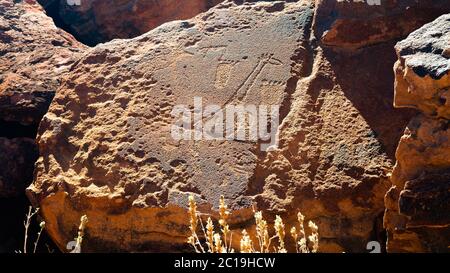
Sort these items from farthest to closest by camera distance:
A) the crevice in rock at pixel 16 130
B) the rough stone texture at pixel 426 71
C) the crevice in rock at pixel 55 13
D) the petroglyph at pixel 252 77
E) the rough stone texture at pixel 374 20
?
the crevice in rock at pixel 55 13 → the crevice in rock at pixel 16 130 → the petroglyph at pixel 252 77 → the rough stone texture at pixel 374 20 → the rough stone texture at pixel 426 71

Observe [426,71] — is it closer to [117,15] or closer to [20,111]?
[20,111]

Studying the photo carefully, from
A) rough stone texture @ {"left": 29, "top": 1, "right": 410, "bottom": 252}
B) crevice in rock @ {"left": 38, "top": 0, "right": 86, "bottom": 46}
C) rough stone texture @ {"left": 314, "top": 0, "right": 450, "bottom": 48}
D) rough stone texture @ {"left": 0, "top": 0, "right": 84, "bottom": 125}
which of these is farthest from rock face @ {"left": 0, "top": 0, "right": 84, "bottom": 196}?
rough stone texture @ {"left": 314, "top": 0, "right": 450, "bottom": 48}

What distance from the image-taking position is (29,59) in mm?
4281

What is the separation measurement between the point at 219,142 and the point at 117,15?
2.35 m

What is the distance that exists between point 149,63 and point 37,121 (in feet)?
2.90

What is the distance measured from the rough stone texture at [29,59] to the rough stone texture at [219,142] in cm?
23

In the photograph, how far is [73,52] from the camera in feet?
14.3

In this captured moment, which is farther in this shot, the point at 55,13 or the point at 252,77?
the point at 55,13

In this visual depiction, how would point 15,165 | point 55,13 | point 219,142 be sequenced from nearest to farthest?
point 219,142 → point 15,165 → point 55,13

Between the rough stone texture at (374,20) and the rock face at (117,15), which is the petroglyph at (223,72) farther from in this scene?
the rock face at (117,15)

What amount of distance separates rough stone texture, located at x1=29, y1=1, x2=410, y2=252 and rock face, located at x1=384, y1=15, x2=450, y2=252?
1.06 feet

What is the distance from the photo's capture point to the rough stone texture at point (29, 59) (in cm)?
400

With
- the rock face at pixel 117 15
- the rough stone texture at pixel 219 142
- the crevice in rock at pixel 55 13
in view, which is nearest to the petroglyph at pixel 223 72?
the rough stone texture at pixel 219 142

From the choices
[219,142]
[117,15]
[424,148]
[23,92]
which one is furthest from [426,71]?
[117,15]
